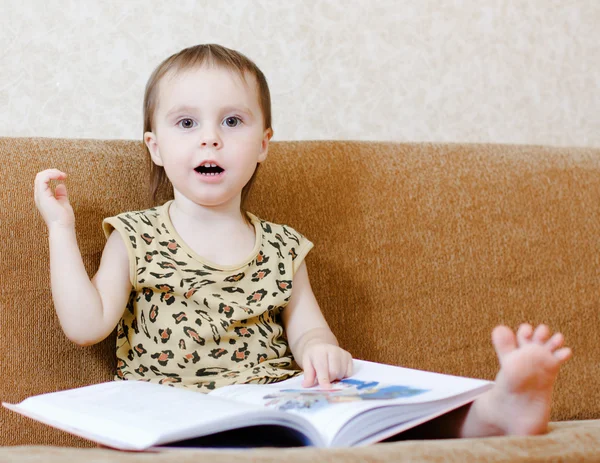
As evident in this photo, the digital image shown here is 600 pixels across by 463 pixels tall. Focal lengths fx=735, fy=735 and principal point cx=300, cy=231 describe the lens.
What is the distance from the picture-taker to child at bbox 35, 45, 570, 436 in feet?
3.56

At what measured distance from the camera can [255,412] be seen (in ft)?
2.45

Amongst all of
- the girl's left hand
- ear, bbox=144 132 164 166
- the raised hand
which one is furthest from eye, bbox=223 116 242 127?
the girl's left hand

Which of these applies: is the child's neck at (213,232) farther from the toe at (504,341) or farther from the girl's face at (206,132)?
the toe at (504,341)

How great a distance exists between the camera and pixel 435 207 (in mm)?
1399

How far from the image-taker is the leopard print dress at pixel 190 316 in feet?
3.67

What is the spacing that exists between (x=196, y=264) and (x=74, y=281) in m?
0.19

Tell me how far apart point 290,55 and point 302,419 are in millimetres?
1140

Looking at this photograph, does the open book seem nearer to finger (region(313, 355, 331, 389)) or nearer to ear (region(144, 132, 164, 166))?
finger (region(313, 355, 331, 389))

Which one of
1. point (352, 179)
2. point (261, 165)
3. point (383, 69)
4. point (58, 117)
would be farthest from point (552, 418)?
point (58, 117)

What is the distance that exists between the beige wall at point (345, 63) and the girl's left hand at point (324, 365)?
2.75 feet

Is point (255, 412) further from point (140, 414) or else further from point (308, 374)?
point (308, 374)

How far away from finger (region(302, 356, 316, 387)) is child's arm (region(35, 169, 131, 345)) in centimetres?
30

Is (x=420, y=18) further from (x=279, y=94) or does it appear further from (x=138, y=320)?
(x=138, y=320)

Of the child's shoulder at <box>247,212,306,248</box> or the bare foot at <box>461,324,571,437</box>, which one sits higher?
the child's shoulder at <box>247,212,306,248</box>
